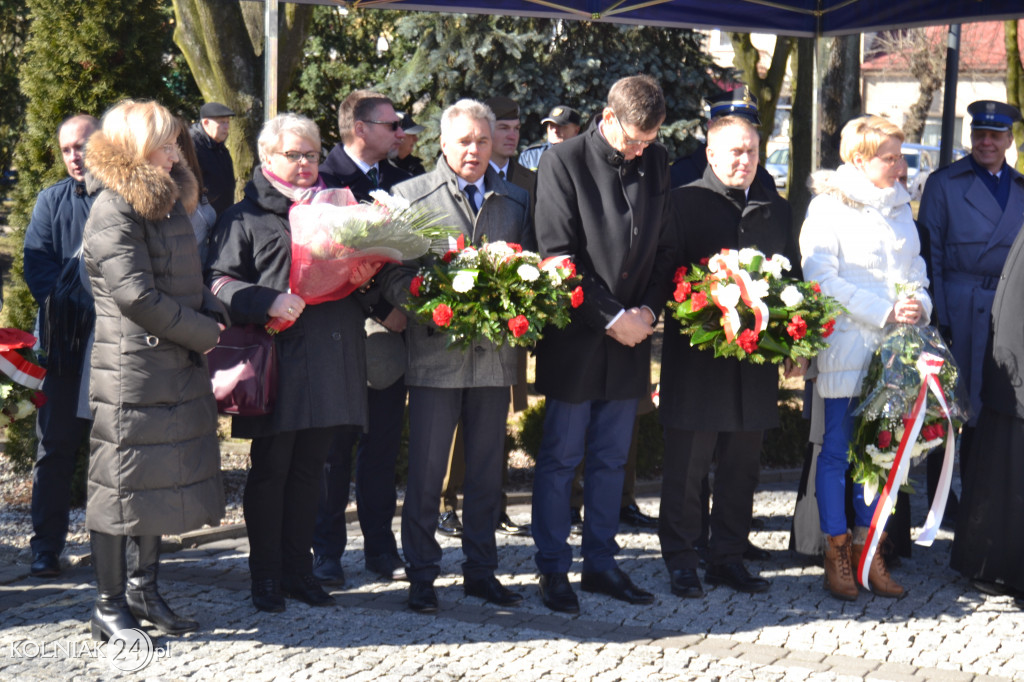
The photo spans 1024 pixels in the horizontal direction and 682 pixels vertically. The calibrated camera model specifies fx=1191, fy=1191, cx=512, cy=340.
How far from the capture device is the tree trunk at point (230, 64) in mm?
9406

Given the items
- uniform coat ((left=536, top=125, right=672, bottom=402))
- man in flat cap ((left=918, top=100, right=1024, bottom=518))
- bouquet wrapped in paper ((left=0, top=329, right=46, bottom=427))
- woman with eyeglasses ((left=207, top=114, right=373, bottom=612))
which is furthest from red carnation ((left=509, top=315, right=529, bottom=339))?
man in flat cap ((left=918, top=100, right=1024, bottom=518))

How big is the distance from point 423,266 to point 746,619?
2062 mm

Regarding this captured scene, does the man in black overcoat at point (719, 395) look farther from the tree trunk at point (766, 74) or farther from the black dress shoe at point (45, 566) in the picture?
the tree trunk at point (766, 74)

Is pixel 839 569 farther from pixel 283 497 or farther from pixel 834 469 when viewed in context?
pixel 283 497

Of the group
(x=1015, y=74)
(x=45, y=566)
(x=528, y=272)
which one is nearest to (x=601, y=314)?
(x=528, y=272)

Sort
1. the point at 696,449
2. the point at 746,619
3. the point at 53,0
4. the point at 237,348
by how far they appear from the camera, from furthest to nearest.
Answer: the point at 53,0 → the point at 696,449 → the point at 746,619 → the point at 237,348

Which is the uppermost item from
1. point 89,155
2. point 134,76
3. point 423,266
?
point 134,76

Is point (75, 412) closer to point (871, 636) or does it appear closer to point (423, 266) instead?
point (423, 266)

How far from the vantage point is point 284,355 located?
4.82 m

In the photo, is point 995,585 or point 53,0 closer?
point 995,585

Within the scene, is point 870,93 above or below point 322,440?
above

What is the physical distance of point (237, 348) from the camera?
4.73 meters

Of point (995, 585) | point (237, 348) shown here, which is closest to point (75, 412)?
point (237, 348)

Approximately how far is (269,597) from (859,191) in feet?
10.3
